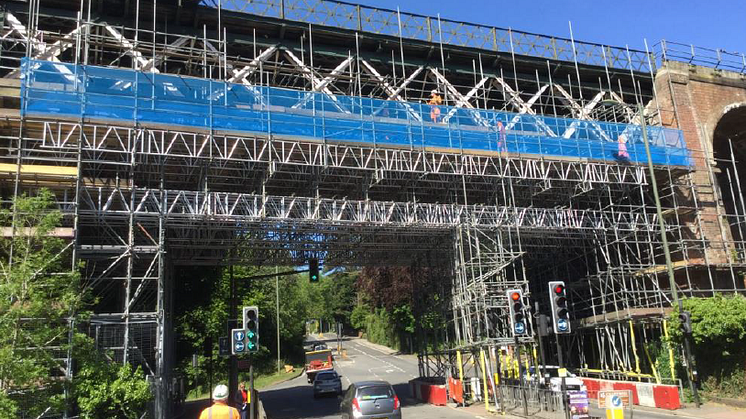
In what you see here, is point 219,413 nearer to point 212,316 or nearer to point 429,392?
point 429,392

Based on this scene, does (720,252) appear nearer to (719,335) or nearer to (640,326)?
(640,326)

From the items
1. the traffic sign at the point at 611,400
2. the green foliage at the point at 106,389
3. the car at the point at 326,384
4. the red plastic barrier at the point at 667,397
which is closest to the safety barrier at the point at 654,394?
the red plastic barrier at the point at 667,397

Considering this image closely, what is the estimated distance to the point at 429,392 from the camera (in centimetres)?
2570

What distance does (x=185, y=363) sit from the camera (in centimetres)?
3912

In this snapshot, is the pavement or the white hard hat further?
the pavement

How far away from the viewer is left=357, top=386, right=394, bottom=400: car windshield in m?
15.9

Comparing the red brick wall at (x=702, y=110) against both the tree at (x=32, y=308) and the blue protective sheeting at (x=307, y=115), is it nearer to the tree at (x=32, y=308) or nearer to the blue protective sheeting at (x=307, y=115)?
the blue protective sheeting at (x=307, y=115)

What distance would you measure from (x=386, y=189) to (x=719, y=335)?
50.6 ft

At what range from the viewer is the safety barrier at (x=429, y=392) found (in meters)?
24.4

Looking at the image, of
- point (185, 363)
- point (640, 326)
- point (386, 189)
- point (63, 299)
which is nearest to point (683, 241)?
point (640, 326)

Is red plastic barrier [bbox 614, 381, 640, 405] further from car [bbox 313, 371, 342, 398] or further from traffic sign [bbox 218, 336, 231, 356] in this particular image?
traffic sign [bbox 218, 336, 231, 356]

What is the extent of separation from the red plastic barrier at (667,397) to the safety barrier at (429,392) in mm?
8401

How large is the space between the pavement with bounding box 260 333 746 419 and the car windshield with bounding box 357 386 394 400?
4.84 m

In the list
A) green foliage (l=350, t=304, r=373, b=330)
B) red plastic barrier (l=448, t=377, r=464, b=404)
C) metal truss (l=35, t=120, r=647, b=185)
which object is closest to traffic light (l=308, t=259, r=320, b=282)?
metal truss (l=35, t=120, r=647, b=185)
